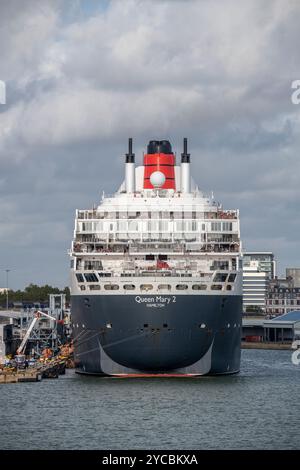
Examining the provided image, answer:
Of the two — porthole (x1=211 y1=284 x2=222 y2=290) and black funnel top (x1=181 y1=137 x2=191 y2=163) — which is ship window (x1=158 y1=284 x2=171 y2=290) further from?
black funnel top (x1=181 y1=137 x2=191 y2=163)

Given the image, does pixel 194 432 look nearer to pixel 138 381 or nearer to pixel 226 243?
pixel 138 381

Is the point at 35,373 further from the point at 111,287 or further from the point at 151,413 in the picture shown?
the point at 151,413

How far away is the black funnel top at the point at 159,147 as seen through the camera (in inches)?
4724

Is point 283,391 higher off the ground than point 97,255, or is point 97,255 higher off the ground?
point 97,255

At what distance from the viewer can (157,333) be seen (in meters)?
102

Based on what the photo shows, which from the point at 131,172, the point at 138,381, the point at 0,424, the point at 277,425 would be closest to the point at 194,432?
the point at 277,425

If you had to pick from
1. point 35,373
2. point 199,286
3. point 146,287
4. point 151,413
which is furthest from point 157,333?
point 151,413

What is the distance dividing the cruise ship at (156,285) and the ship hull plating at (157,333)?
0.23 ft

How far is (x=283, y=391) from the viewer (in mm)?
103312

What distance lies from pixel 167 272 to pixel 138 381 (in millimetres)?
8149

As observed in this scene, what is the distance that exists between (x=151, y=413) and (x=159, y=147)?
37566 mm

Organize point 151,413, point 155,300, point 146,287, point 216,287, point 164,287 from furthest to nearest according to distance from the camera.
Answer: point 216,287
point 164,287
point 146,287
point 155,300
point 151,413

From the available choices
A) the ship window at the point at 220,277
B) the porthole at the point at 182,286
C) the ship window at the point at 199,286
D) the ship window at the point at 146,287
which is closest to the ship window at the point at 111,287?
the ship window at the point at 146,287

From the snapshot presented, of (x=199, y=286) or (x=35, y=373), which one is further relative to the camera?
(x=35, y=373)
